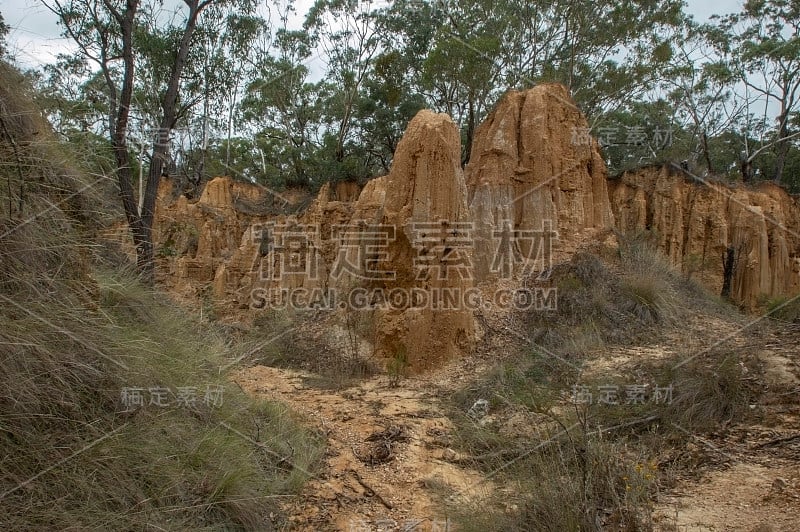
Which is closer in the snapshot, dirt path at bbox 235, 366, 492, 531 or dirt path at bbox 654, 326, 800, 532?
dirt path at bbox 654, 326, 800, 532

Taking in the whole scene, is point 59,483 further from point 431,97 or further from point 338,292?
point 431,97

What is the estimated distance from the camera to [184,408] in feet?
11.4

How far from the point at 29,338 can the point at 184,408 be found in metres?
1.17

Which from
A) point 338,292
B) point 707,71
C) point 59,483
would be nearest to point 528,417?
point 59,483

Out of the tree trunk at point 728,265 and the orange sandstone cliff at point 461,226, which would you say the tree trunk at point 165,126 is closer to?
the orange sandstone cliff at point 461,226

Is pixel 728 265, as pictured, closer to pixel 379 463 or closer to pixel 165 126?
pixel 379 463
